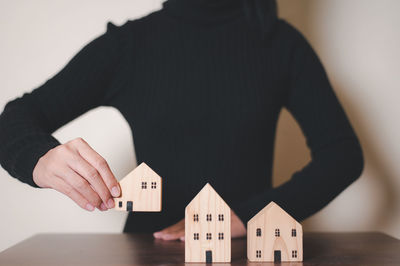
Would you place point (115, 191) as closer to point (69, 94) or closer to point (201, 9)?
point (69, 94)

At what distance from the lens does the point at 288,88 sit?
4.04 ft

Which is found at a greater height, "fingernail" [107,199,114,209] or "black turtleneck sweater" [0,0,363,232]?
"black turtleneck sweater" [0,0,363,232]

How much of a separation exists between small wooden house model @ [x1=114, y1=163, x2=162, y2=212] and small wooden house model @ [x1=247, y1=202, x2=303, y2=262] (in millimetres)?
187

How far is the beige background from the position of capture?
1.52 m

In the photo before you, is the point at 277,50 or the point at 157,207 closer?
the point at 157,207

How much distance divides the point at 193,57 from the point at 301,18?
A: 0.65 m

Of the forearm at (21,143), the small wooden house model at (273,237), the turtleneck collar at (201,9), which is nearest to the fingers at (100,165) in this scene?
the forearm at (21,143)

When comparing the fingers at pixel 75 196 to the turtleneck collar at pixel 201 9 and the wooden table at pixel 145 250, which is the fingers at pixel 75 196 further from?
the turtleneck collar at pixel 201 9

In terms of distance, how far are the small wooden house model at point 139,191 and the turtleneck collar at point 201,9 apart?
624 millimetres

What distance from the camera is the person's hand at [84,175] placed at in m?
0.71

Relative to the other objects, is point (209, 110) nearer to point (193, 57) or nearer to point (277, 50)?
point (193, 57)

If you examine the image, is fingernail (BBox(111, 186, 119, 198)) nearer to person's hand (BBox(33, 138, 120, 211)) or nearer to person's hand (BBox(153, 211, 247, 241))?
person's hand (BBox(33, 138, 120, 211))

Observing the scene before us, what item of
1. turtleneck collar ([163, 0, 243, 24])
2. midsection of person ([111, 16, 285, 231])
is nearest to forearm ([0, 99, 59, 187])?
midsection of person ([111, 16, 285, 231])

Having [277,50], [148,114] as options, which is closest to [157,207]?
[148,114]
